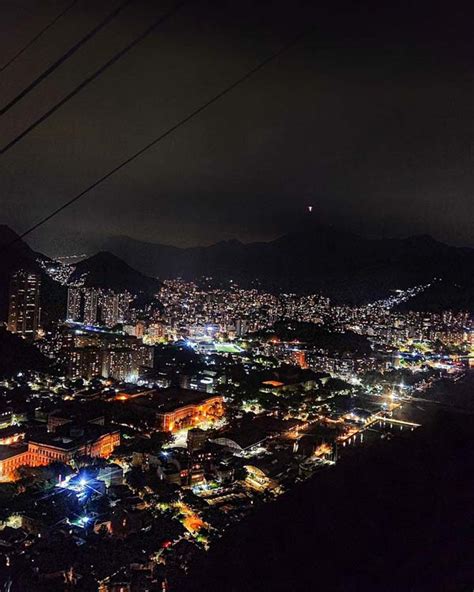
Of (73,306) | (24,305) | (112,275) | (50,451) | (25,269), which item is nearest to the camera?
(50,451)

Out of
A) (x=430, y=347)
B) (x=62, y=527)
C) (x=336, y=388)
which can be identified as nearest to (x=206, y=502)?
(x=62, y=527)

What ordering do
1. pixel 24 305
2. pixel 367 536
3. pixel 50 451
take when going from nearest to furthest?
1. pixel 367 536
2. pixel 50 451
3. pixel 24 305

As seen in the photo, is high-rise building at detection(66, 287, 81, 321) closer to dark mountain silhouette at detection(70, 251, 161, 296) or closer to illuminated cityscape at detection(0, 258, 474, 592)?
illuminated cityscape at detection(0, 258, 474, 592)

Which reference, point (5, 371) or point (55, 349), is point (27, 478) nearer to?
point (5, 371)

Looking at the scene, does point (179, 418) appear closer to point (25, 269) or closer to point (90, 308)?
point (25, 269)

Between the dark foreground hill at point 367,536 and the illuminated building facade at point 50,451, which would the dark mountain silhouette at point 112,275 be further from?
the dark foreground hill at point 367,536

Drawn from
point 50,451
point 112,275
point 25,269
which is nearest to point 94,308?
point 25,269

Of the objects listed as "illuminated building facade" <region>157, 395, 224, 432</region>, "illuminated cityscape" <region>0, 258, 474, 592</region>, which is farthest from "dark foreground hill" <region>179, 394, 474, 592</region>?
"illuminated building facade" <region>157, 395, 224, 432</region>
